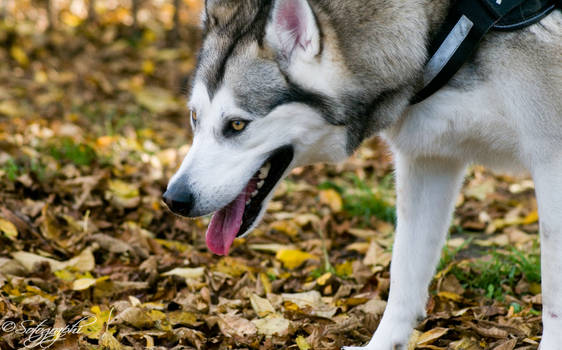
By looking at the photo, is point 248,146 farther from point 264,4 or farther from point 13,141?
point 13,141

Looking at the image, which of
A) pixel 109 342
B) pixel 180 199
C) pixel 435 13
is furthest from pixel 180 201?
pixel 435 13

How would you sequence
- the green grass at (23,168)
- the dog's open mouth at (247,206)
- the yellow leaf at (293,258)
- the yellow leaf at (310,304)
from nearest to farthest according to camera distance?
the dog's open mouth at (247,206)
the yellow leaf at (310,304)
the yellow leaf at (293,258)
the green grass at (23,168)

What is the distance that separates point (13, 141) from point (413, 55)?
11.2 ft

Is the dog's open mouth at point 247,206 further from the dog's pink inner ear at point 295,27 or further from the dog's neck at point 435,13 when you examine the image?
the dog's neck at point 435,13

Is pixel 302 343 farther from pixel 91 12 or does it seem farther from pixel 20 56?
pixel 91 12

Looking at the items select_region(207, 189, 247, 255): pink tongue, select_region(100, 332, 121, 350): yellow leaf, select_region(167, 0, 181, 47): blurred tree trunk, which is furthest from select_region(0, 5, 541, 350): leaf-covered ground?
select_region(167, 0, 181, 47): blurred tree trunk

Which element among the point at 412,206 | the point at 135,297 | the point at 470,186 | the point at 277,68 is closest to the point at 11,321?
the point at 135,297

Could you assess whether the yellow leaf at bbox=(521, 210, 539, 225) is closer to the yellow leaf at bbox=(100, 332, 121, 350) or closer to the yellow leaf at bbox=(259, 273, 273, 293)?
the yellow leaf at bbox=(259, 273, 273, 293)

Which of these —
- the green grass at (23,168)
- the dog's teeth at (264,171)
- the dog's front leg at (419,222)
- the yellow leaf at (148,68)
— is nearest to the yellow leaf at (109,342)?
the dog's teeth at (264,171)

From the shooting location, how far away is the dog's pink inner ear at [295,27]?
2604 mm

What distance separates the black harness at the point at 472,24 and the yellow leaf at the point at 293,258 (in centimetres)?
161

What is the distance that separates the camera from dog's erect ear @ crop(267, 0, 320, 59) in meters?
2.61

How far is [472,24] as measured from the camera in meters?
2.66

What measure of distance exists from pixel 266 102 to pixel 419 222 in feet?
2.97
